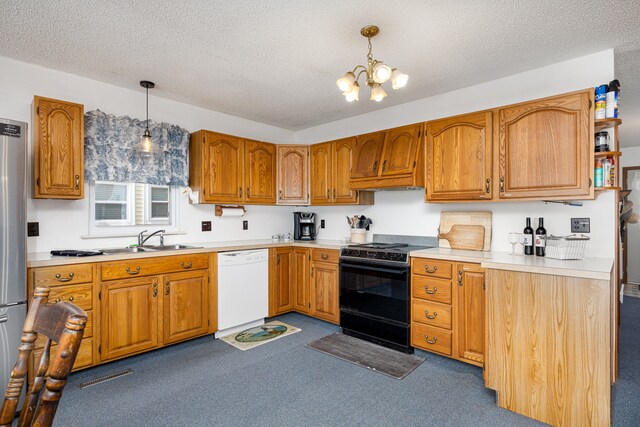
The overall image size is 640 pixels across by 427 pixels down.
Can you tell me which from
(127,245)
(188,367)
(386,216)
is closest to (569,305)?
(386,216)

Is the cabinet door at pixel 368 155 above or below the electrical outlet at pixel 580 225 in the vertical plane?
above

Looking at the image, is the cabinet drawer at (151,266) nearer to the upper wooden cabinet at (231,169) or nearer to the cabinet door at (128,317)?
the cabinet door at (128,317)

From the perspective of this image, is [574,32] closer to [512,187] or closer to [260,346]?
[512,187]

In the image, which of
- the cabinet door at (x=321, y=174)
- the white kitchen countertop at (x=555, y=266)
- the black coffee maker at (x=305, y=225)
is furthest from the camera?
the black coffee maker at (x=305, y=225)

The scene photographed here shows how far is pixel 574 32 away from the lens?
7.72ft

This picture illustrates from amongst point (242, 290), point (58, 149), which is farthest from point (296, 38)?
point (242, 290)

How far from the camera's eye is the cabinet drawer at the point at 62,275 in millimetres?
2438

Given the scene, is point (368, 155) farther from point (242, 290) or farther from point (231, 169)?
point (242, 290)

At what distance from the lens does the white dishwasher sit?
350 cm

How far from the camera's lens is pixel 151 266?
9.86 feet

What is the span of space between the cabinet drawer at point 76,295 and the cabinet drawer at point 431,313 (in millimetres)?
2615

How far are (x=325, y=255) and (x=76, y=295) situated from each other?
2.25m

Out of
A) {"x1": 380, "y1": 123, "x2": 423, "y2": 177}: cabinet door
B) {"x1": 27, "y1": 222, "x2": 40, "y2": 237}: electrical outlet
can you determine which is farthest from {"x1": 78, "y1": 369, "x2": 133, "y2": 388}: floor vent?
{"x1": 380, "y1": 123, "x2": 423, "y2": 177}: cabinet door

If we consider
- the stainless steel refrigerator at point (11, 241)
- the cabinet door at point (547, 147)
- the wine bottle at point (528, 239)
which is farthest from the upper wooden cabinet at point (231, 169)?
the wine bottle at point (528, 239)
